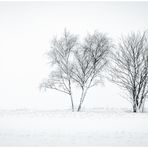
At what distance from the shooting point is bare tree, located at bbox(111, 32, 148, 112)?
25.0 m

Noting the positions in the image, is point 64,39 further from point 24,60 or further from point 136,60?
point 24,60

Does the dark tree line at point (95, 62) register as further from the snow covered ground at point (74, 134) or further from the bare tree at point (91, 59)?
the snow covered ground at point (74, 134)

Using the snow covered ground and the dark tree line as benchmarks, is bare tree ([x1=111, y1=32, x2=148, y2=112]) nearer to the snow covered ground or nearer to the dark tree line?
the dark tree line

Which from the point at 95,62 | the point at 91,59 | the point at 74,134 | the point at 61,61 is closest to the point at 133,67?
the point at 95,62

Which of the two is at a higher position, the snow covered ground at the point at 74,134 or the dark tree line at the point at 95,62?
the dark tree line at the point at 95,62

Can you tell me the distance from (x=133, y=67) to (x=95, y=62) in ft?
18.0

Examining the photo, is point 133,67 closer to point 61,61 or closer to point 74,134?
point 61,61

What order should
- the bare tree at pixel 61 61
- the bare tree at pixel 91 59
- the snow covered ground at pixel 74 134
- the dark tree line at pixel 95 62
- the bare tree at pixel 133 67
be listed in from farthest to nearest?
the bare tree at pixel 61 61, the bare tree at pixel 91 59, the dark tree line at pixel 95 62, the bare tree at pixel 133 67, the snow covered ground at pixel 74 134

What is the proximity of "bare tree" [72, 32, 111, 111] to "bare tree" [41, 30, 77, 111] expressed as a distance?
3.79ft

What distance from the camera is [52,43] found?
28328 millimetres

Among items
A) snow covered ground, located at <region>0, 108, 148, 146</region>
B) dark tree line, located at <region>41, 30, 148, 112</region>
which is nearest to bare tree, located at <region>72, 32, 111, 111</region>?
dark tree line, located at <region>41, 30, 148, 112</region>

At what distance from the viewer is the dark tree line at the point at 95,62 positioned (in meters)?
25.6

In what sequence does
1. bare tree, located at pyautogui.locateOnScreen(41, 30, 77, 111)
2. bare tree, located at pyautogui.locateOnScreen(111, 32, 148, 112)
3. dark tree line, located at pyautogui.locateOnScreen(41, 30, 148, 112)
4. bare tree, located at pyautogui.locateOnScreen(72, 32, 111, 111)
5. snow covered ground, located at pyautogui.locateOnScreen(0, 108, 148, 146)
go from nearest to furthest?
A: 1. snow covered ground, located at pyautogui.locateOnScreen(0, 108, 148, 146)
2. bare tree, located at pyautogui.locateOnScreen(111, 32, 148, 112)
3. dark tree line, located at pyautogui.locateOnScreen(41, 30, 148, 112)
4. bare tree, located at pyautogui.locateOnScreen(72, 32, 111, 111)
5. bare tree, located at pyautogui.locateOnScreen(41, 30, 77, 111)

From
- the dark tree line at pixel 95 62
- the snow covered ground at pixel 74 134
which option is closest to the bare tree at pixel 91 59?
the dark tree line at pixel 95 62
